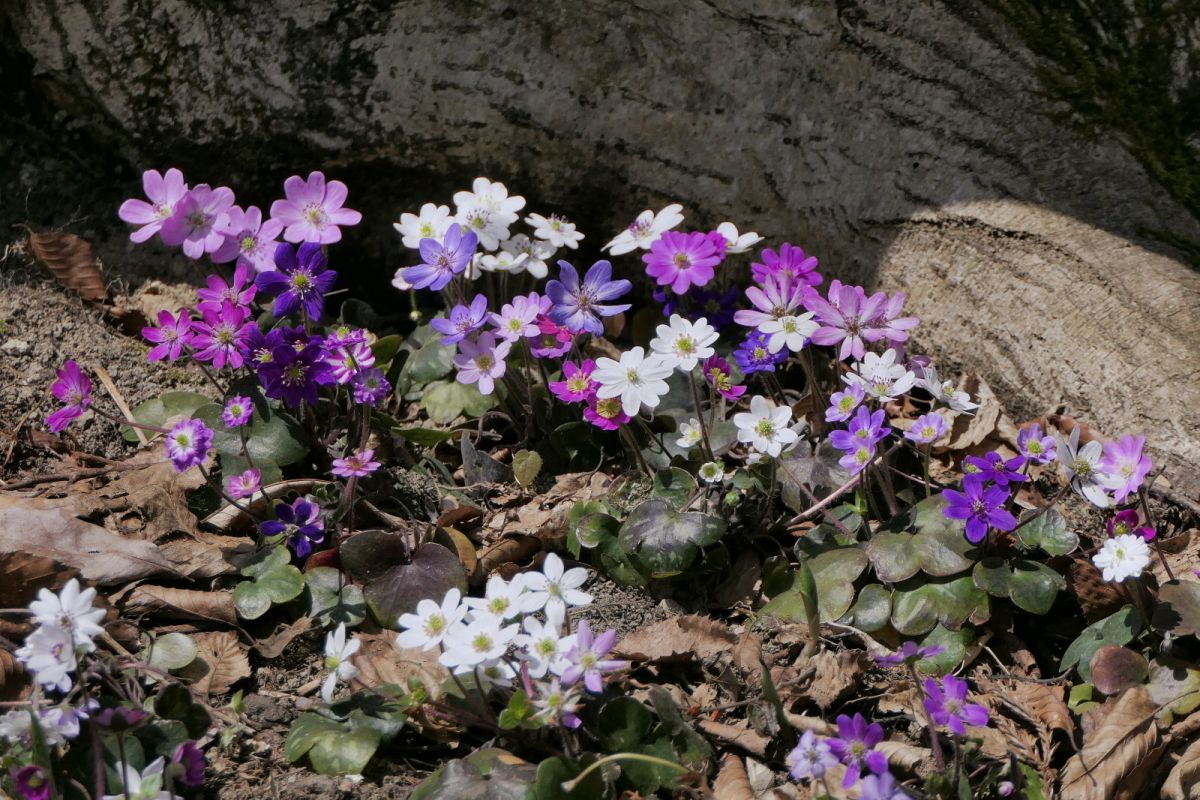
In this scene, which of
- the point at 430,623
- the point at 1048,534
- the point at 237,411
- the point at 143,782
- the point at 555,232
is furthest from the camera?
the point at 555,232

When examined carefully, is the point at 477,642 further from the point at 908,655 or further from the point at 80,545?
the point at 80,545

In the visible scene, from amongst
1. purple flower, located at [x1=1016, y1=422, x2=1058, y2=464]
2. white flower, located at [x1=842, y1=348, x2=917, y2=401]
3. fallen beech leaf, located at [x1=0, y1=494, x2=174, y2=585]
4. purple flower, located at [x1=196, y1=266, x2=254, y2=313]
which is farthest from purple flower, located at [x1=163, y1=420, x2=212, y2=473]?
purple flower, located at [x1=1016, y1=422, x2=1058, y2=464]

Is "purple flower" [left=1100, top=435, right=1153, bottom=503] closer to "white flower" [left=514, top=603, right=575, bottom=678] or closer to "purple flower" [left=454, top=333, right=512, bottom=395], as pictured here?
"white flower" [left=514, top=603, right=575, bottom=678]

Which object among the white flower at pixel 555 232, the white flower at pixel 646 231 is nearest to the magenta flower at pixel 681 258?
the white flower at pixel 646 231

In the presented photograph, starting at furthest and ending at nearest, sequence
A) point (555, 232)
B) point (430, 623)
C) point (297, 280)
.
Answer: point (555, 232)
point (297, 280)
point (430, 623)

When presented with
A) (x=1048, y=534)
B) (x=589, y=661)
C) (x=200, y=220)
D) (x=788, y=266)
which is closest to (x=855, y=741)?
(x=589, y=661)

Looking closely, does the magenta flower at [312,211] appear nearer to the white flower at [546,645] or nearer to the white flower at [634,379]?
the white flower at [634,379]
